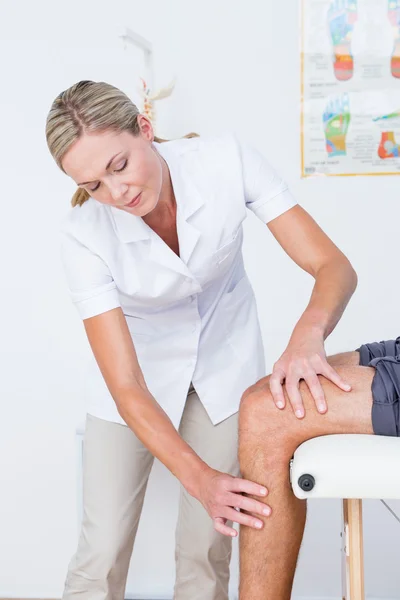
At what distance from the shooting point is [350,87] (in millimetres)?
2447

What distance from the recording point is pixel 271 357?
253cm

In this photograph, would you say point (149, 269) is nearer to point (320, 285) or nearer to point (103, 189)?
point (103, 189)

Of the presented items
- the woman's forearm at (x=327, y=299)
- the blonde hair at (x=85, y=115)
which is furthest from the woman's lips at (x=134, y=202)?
the woman's forearm at (x=327, y=299)

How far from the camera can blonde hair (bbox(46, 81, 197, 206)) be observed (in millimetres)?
1437

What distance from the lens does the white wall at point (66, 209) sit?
8.04 ft

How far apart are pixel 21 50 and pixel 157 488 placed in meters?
1.49

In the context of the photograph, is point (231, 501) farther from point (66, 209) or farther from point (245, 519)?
point (66, 209)

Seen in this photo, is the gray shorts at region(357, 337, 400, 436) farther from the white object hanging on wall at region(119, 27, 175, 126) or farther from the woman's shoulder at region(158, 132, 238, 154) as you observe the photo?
the white object hanging on wall at region(119, 27, 175, 126)

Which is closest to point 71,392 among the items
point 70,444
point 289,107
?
point 70,444

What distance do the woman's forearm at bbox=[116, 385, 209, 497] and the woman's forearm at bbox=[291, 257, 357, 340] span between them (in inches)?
11.0

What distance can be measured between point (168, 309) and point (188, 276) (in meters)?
0.16

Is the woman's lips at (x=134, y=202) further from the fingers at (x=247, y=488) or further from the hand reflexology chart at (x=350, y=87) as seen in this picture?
the hand reflexology chart at (x=350, y=87)

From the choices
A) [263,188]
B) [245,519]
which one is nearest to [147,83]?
[263,188]

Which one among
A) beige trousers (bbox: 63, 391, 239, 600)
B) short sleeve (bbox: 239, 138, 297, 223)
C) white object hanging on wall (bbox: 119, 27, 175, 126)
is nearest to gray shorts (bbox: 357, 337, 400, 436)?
short sleeve (bbox: 239, 138, 297, 223)
